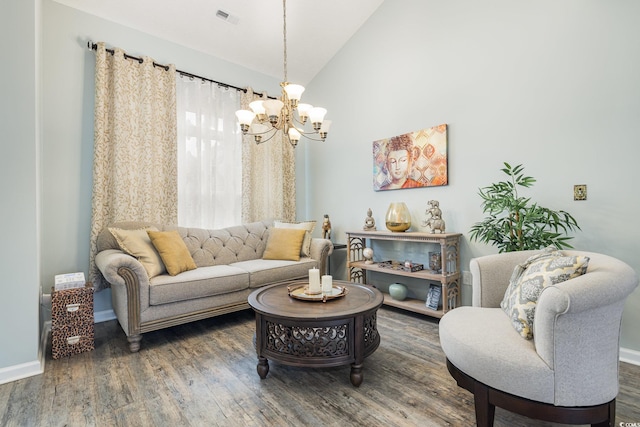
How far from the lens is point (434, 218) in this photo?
3.13 m

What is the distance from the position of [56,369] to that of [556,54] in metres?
4.46

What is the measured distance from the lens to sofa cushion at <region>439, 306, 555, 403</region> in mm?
1259

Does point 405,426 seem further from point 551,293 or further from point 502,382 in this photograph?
point 551,293

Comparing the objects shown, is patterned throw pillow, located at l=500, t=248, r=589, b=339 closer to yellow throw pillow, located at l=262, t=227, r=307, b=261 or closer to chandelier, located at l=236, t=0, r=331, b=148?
chandelier, located at l=236, t=0, r=331, b=148

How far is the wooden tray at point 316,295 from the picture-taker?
2.16 metres

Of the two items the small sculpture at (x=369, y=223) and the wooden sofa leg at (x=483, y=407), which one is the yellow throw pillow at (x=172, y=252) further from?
the wooden sofa leg at (x=483, y=407)

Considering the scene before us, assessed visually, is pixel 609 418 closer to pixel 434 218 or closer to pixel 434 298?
pixel 434 298

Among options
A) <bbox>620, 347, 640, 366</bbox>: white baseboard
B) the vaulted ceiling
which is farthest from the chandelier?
<bbox>620, 347, 640, 366</bbox>: white baseboard

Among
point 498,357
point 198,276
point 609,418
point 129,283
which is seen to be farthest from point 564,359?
point 129,283

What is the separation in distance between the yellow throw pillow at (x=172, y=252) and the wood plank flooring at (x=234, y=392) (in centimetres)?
68

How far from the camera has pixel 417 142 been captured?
11.3 ft

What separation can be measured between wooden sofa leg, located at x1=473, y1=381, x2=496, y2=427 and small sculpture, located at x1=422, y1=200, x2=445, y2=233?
6.00 ft

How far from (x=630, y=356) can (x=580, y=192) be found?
1.21 metres

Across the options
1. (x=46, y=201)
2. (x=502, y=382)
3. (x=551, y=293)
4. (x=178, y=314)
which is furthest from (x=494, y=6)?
(x=46, y=201)
